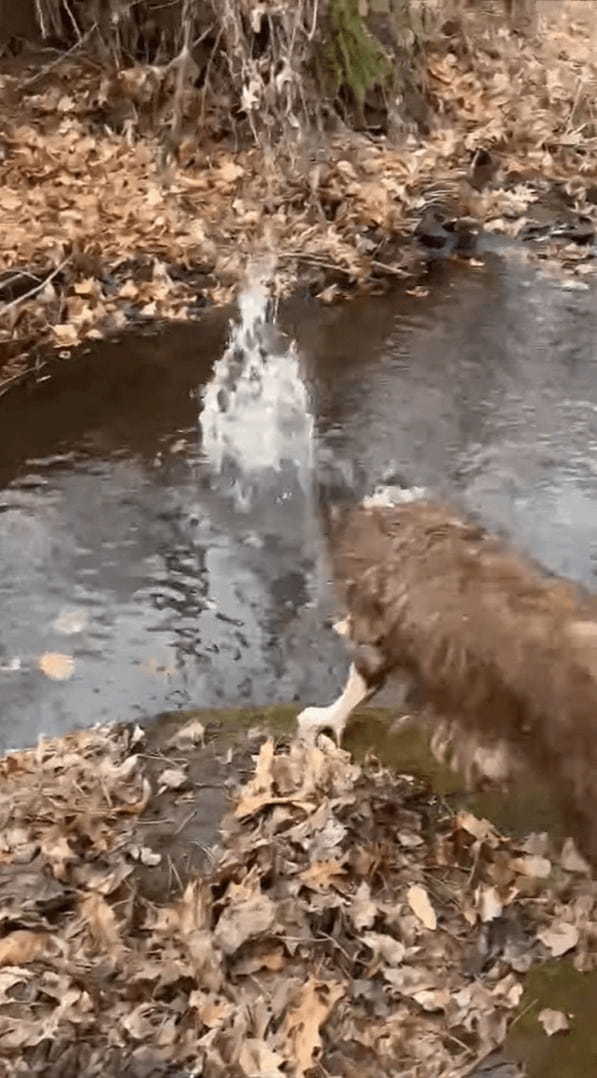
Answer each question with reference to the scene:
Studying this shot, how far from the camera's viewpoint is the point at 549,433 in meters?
5.88

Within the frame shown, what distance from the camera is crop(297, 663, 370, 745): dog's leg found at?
3908 mm

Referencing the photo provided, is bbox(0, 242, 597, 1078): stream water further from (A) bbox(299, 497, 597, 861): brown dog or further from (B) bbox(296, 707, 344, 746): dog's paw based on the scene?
(A) bbox(299, 497, 597, 861): brown dog

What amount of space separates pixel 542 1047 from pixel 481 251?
5576mm

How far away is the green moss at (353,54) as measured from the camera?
26.1 ft

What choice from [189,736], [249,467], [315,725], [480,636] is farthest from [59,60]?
[480,636]

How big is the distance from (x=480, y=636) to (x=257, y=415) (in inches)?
127

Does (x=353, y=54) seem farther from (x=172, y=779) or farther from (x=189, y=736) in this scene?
(x=172, y=779)

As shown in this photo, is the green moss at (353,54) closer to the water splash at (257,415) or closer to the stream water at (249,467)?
the stream water at (249,467)

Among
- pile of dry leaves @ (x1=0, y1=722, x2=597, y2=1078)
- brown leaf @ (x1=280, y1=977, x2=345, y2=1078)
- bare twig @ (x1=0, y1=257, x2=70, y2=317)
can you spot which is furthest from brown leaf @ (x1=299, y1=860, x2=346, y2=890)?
bare twig @ (x1=0, y1=257, x2=70, y2=317)

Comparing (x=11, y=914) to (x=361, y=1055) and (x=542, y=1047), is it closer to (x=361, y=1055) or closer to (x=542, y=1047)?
(x=361, y=1055)

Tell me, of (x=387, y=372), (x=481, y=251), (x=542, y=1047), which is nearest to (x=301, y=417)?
(x=387, y=372)

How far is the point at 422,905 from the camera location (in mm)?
3543

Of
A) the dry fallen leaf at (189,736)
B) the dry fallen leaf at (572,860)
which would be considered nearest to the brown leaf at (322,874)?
the dry fallen leaf at (572,860)

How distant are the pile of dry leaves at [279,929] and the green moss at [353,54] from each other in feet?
19.5
